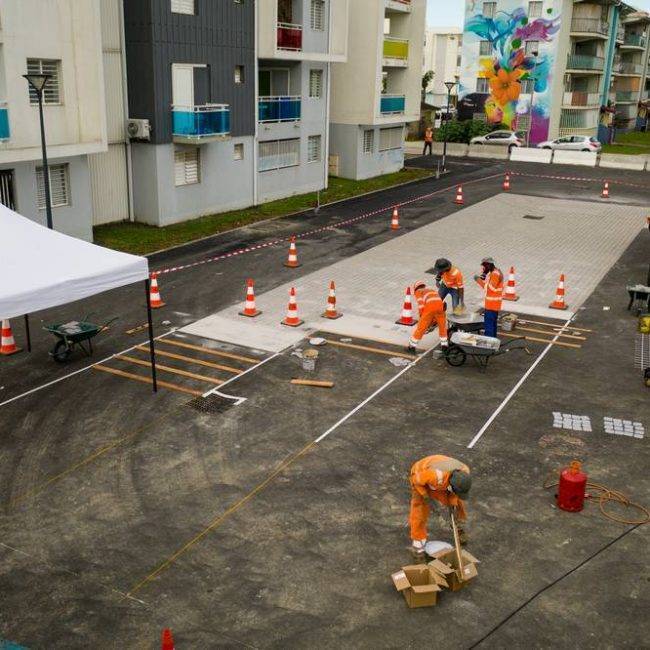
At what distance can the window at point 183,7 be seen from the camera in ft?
85.9

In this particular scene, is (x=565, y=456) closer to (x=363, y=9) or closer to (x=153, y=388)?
(x=153, y=388)

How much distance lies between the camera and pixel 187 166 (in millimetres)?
28453

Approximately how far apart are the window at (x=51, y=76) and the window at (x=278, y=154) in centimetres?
1087

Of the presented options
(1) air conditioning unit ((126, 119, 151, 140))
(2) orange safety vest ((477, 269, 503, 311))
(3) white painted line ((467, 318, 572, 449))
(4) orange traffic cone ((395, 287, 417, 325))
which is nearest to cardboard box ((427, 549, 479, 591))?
(3) white painted line ((467, 318, 572, 449))

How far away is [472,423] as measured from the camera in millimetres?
12516

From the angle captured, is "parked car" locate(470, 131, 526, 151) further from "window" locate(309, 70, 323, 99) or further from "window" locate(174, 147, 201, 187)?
"window" locate(174, 147, 201, 187)

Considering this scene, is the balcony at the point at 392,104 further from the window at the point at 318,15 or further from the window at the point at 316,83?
the window at the point at 318,15

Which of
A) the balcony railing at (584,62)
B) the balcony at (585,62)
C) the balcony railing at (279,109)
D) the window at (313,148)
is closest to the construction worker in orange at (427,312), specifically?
the balcony railing at (279,109)

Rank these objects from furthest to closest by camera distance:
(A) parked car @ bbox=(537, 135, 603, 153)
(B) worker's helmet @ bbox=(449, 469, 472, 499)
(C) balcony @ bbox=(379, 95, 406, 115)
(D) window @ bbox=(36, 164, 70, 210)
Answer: (A) parked car @ bbox=(537, 135, 603, 153)
(C) balcony @ bbox=(379, 95, 406, 115)
(D) window @ bbox=(36, 164, 70, 210)
(B) worker's helmet @ bbox=(449, 469, 472, 499)

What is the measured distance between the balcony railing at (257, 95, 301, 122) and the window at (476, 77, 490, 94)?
30641 millimetres

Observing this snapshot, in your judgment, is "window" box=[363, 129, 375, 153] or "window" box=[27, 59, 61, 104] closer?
"window" box=[27, 59, 61, 104]

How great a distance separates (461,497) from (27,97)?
1880 cm

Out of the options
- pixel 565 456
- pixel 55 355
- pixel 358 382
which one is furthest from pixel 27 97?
pixel 565 456

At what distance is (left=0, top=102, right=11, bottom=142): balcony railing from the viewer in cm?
2064
